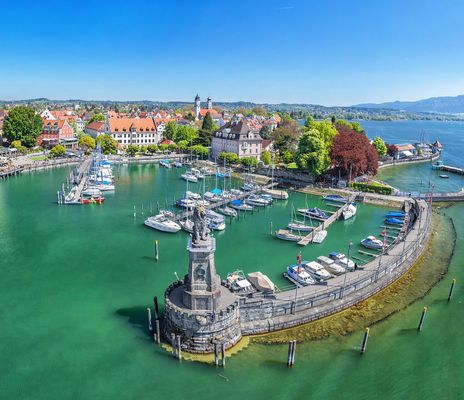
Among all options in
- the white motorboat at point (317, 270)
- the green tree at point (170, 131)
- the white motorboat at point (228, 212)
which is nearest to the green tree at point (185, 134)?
the green tree at point (170, 131)

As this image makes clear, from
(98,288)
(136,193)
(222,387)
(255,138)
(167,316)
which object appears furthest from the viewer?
(255,138)

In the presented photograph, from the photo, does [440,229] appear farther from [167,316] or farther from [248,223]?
[167,316]

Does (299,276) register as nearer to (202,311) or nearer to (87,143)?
(202,311)

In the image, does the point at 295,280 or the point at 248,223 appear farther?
the point at 248,223

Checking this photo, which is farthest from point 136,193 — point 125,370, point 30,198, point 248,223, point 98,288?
point 125,370

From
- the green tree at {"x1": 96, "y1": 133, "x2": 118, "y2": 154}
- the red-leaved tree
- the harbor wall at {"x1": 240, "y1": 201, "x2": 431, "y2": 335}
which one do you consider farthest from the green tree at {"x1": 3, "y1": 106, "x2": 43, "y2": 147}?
the harbor wall at {"x1": 240, "y1": 201, "x2": 431, "y2": 335}

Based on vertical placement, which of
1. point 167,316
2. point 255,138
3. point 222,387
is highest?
point 255,138

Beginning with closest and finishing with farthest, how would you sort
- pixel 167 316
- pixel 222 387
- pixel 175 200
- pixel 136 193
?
pixel 222 387 → pixel 167 316 → pixel 175 200 → pixel 136 193
